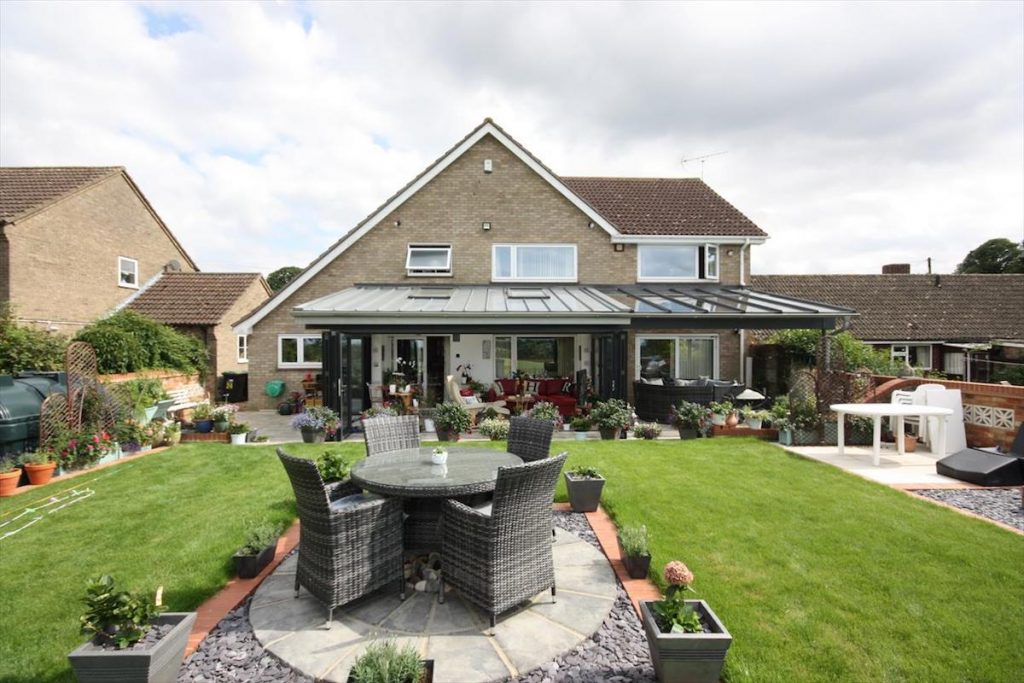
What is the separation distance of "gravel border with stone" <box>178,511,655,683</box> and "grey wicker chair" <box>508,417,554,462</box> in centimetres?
218

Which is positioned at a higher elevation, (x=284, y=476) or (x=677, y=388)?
(x=677, y=388)

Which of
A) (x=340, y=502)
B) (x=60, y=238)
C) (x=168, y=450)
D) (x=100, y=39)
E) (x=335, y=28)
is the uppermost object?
(x=335, y=28)

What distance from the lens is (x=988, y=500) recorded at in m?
6.82

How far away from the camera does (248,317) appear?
51.5 ft

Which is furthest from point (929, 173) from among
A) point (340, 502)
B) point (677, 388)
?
point (340, 502)

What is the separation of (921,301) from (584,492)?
25.5m

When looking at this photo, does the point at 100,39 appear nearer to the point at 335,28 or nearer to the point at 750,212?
the point at 335,28

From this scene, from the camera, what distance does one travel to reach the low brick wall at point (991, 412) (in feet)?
28.5

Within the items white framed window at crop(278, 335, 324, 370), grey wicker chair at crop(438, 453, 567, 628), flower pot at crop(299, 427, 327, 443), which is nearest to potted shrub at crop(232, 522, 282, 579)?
grey wicker chair at crop(438, 453, 567, 628)

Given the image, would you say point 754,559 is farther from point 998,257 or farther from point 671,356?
point 998,257

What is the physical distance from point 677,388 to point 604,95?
780 cm

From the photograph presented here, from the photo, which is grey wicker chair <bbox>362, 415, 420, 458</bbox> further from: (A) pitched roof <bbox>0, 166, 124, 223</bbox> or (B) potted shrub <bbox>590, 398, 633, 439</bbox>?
(A) pitched roof <bbox>0, 166, 124, 223</bbox>

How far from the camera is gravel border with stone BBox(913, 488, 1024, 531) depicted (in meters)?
6.20

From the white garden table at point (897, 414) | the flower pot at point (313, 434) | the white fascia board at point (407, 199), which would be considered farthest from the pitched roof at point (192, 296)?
the white garden table at point (897, 414)
